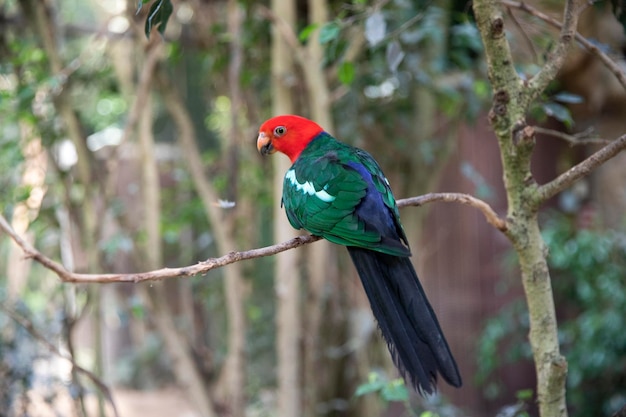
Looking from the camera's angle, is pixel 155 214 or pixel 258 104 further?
pixel 258 104

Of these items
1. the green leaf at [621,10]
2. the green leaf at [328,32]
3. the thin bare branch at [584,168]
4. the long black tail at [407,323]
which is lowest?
the long black tail at [407,323]

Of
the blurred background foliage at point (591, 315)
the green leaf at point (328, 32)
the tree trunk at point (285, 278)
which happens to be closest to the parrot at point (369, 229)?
the green leaf at point (328, 32)

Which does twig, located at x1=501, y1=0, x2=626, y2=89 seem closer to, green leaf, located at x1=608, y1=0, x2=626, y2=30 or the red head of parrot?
green leaf, located at x1=608, y1=0, x2=626, y2=30

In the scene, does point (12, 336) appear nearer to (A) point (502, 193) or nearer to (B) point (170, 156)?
(B) point (170, 156)

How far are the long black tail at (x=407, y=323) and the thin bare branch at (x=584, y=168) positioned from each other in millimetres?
324

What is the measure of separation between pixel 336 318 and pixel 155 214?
39.0 inches

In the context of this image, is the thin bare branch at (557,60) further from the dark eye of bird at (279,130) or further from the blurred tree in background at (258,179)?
the dark eye of bird at (279,130)

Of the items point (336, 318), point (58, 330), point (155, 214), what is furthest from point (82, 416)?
point (336, 318)

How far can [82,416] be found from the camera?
2666 mm

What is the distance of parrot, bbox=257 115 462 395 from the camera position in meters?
1.32

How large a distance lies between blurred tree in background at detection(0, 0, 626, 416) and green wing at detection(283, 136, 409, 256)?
22cm

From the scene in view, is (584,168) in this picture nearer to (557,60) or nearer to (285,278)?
(557,60)

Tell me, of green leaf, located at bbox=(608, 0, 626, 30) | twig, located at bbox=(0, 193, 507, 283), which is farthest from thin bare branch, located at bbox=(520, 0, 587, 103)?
green leaf, located at bbox=(608, 0, 626, 30)

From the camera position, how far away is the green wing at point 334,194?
1.53 m
